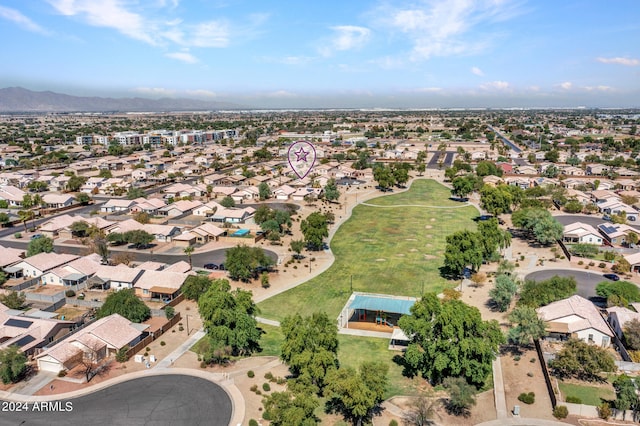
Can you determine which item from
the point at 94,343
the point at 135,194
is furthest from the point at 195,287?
the point at 135,194

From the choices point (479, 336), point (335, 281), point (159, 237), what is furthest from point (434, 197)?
point (479, 336)

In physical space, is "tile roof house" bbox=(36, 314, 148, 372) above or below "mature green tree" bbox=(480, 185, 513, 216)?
below

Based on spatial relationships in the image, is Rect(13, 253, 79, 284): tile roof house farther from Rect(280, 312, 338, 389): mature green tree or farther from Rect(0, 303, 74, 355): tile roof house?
Rect(280, 312, 338, 389): mature green tree

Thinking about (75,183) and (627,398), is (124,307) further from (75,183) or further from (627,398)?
(75,183)

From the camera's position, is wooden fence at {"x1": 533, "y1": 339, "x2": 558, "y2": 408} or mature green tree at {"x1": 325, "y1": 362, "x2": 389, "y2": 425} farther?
wooden fence at {"x1": 533, "y1": 339, "x2": 558, "y2": 408}

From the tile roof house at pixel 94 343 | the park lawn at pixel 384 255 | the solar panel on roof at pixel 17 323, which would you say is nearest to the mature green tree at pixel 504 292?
the park lawn at pixel 384 255

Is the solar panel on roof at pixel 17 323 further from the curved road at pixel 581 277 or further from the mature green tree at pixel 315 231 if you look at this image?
the curved road at pixel 581 277

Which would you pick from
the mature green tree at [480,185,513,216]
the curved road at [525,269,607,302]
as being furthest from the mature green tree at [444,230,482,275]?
the mature green tree at [480,185,513,216]
